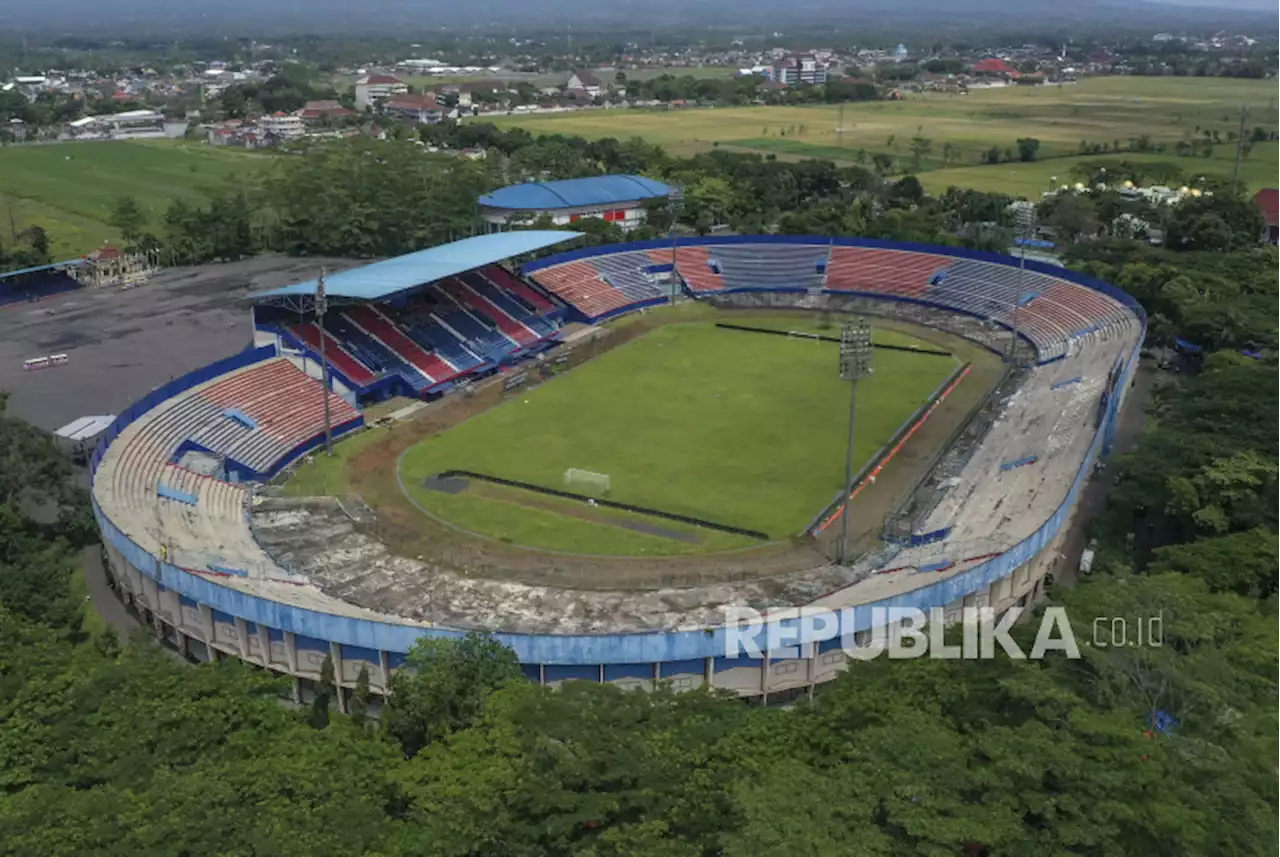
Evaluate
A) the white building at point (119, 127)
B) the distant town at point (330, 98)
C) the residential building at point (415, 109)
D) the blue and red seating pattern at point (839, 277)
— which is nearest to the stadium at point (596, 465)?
the blue and red seating pattern at point (839, 277)

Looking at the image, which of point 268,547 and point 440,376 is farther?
point 440,376

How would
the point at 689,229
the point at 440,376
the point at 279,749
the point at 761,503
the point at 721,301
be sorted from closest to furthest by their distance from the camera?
the point at 279,749 → the point at 761,503 → the point at 440,376 → the point at 721,301 → the point at 689,229

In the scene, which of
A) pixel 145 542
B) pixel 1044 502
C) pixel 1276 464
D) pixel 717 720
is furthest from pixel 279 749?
pixel 1276 464

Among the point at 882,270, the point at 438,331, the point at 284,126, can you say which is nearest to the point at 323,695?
the point at 438,331

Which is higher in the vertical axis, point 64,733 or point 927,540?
point 64,733

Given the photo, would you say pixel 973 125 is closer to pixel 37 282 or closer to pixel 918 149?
pixel 918 149

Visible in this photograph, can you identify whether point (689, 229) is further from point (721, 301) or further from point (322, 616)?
point (322, 616)
